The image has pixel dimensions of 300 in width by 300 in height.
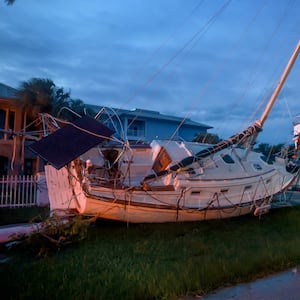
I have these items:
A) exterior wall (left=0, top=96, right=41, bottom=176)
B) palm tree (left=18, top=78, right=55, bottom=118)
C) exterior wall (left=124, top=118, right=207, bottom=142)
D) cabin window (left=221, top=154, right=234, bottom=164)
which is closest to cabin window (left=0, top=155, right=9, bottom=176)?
exterior wall (left=0, top=96, right=41, bottom=176)

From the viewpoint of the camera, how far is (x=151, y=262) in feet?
22.2

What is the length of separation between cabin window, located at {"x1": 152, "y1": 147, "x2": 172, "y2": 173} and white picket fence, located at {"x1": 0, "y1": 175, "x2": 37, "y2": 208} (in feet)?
17.4

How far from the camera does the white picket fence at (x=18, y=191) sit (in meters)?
13.7

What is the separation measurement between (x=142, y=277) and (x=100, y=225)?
16.5ft

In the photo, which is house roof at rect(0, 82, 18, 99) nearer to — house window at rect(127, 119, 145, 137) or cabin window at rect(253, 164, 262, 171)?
house window at rect(127, 119, 145, 137)

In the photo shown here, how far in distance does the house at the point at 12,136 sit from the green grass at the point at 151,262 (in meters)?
12.4

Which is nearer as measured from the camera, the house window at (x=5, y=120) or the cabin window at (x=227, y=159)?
the cabin window at (x=227, y=159)

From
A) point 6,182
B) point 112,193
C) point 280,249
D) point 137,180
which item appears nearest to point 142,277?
point 280,249

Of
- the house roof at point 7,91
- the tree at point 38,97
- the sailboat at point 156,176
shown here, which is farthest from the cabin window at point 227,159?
the house roof at point 7,91

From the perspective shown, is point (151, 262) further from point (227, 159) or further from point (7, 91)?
point (7, 91)

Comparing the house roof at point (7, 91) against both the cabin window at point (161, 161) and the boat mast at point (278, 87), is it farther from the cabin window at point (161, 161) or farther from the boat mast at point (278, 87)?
the boat mast at point (278, 87)

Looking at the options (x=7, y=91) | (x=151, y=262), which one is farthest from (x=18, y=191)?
(x=7, y=91)

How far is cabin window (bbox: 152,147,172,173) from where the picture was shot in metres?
11.7

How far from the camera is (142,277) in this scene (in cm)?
561
